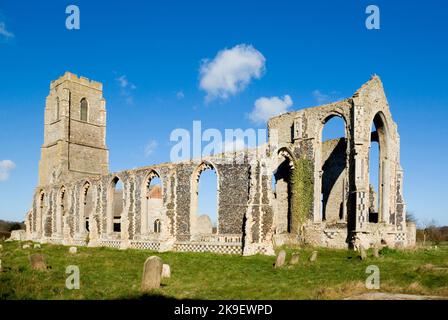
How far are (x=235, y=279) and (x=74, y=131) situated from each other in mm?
31425

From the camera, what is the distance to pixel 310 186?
67.3 ft

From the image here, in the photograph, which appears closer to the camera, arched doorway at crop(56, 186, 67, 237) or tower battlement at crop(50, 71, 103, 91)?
arched doorway at crop(56, 186, 67, 237)

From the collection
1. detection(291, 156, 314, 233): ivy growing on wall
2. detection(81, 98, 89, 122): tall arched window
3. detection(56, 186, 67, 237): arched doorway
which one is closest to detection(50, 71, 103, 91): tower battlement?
detection(81, 98, 89, 122): tall arched window

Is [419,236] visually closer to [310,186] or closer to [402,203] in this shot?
[402,203]

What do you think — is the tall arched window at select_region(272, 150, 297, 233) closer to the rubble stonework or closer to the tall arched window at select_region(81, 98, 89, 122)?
the rubble stonework

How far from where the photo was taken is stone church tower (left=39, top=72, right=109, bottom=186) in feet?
120

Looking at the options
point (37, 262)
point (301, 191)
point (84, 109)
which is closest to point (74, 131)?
point (84, 109)

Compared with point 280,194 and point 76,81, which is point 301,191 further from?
point 76,81

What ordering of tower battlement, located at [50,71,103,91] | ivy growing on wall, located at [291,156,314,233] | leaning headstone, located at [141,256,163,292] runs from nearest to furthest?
leaning headstone, located at [141,256,163,292] < ivy growing on wall, located at [291,156,314,233] < tower battlement, located at [50,71,103,91]

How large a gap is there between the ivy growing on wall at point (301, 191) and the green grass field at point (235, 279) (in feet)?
17.2

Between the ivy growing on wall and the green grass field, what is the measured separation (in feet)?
17.2

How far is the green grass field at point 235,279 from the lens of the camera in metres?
8.51

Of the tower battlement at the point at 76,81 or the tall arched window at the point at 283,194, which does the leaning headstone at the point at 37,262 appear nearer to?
the tall arched window at the point at 283,194
